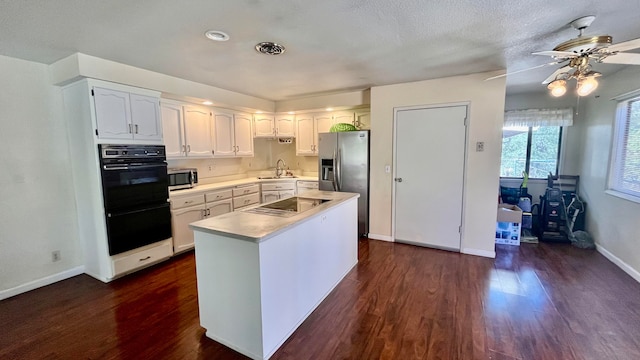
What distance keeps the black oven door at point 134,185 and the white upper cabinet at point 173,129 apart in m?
0.40

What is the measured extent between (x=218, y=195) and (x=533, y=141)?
5359mm

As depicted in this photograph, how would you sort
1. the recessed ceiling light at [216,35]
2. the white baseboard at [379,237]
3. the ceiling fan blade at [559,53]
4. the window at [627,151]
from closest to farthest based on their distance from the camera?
the ceiling fan blade at [559,53], the recessed ceiling light at [216,35], the window at [627,151], the white baseboard at [379,237]

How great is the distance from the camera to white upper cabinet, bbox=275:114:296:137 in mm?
5145

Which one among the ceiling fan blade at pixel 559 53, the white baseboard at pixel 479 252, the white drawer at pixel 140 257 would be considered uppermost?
the ceiling fan blade at pixel 559 53

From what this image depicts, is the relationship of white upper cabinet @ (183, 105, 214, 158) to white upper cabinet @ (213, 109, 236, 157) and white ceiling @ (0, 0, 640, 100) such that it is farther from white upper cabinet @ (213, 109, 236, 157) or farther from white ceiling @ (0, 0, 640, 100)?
white ceiling @ (0, 0, 640, 100)

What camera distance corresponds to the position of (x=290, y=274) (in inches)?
79.7

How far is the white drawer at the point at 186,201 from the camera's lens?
137 inches

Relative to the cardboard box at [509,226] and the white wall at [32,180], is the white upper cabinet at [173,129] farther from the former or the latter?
the cardboard box at [509,226]

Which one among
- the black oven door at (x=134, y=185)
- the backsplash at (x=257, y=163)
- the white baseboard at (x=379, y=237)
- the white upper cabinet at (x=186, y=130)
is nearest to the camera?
the black oven door at (x=134, y=185)

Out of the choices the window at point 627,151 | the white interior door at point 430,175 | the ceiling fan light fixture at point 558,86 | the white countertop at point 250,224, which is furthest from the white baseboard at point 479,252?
the white countertop at point 250,224

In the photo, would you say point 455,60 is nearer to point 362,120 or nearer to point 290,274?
point 362,120

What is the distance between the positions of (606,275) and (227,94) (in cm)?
525

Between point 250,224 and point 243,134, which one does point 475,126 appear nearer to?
point 250,224

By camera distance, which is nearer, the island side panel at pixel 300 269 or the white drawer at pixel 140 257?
the island side panel at pixel 300 269
